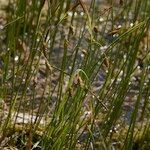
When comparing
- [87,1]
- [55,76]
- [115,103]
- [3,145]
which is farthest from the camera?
[87,1]

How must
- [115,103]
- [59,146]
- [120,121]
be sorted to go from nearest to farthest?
[59,146]
[115,103]
[120,121]

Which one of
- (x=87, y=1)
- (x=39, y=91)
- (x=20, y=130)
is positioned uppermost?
(x=87, y=1)

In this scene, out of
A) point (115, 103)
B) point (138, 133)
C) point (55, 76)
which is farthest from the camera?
point (55, 76)

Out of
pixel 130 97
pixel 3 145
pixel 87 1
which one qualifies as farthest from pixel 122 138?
pixel 87 1

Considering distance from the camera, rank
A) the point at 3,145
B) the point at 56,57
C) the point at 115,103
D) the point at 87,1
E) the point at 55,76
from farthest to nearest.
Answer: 1. the point at 87,1
2. the point at 56,57
3. the point at 55,76
4. the point at 3,145
5. the point at 115,103

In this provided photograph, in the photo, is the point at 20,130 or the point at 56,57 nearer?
the point at 20,130

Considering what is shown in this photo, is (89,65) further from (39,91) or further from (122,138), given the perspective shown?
(39,91)

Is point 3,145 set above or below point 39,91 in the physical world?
below

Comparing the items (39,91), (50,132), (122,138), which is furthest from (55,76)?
(50,132)

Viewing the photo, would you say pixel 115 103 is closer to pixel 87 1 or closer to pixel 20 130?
pixel 20 130
